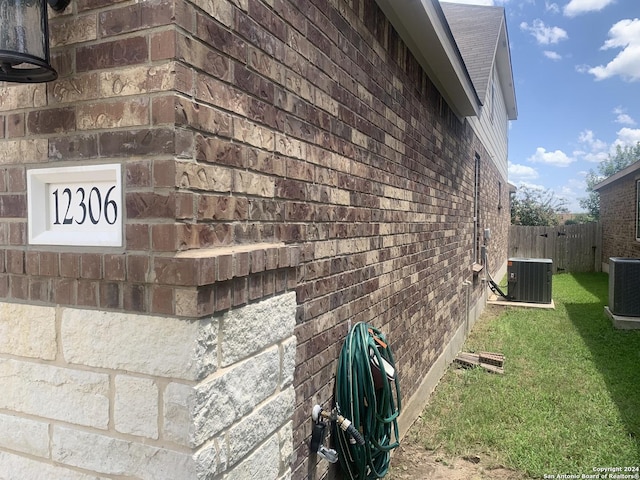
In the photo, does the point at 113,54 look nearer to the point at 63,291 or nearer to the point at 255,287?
the point at 63,291

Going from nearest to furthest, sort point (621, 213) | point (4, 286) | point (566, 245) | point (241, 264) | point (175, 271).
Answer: point (175, 271), point (241, 264), point (4, 286), point (621, 213), point (566, 245)

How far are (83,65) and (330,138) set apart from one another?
1381mm

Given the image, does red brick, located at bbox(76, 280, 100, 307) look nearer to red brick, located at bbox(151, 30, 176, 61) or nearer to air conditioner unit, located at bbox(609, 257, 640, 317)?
red brick, located at bbox(151, 30, 176, 61)

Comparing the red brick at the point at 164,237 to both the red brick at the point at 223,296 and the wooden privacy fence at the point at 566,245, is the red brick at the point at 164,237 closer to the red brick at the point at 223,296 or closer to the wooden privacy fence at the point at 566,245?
the red brick at the point at 223,296

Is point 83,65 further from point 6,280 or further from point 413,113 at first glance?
point 413,113

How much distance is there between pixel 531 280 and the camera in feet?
35.8

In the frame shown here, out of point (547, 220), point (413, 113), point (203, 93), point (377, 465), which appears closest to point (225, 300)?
point (203, 93)

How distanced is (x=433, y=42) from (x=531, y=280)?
815 centimetres

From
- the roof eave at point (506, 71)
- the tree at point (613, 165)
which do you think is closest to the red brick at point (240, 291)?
the roof eave at point (506, 71)

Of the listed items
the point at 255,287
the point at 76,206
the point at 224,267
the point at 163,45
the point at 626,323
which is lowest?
the point at 626,323

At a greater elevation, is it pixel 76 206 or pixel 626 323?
pixel 76 206

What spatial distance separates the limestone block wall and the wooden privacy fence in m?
19.5

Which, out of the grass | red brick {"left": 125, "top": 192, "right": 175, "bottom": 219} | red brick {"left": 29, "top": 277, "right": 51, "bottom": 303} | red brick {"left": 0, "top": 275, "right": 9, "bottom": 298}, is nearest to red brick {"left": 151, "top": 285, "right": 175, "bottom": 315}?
red brick {"left": 125, "top": 192, "right": 175, "bottom": 219}

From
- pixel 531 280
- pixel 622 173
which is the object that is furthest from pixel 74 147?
pixel 622 173
